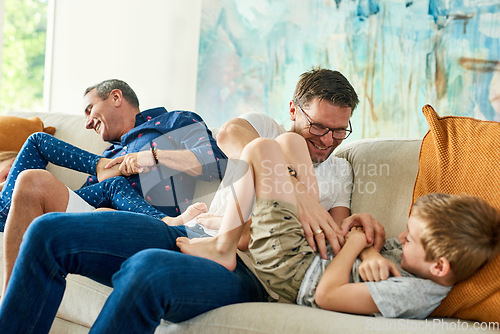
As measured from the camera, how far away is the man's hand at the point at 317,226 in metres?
1.35

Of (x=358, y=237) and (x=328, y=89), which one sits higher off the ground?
(x=328, y=89)

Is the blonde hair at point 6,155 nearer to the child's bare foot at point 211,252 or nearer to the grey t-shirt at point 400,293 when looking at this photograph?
the child's bare foot at point 211,252

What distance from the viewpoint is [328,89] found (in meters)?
1.67

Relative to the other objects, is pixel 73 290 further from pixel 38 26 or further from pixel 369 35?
pixel 38 26

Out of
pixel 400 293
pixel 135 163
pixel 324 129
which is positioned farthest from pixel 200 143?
pixel 400 293

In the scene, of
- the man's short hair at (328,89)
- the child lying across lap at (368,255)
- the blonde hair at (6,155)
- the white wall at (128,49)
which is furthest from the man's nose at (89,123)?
the child lying across lap at (368,255)

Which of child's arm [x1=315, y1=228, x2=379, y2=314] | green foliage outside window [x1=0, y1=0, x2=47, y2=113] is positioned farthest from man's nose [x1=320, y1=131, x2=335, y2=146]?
green foliage outside window [x1=0, y1=0, x2=47, y2=113]

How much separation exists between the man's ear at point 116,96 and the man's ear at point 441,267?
1757 mm

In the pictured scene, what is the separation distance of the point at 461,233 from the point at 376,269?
8.4 inches

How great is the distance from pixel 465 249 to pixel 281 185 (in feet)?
1.46

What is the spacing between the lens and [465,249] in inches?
44.7

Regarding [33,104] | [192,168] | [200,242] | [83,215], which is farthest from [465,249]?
[33,104]

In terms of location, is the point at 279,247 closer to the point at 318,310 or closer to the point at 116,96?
the point at 318,310

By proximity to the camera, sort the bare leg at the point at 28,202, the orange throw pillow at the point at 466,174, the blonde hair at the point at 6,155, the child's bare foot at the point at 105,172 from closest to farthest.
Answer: the orange throw pillow at the point at 466,174 → the bare leg at the point at 28,202 → the child's bare foot at the point at 105,172 → the blonde hair at the point at 6,155
